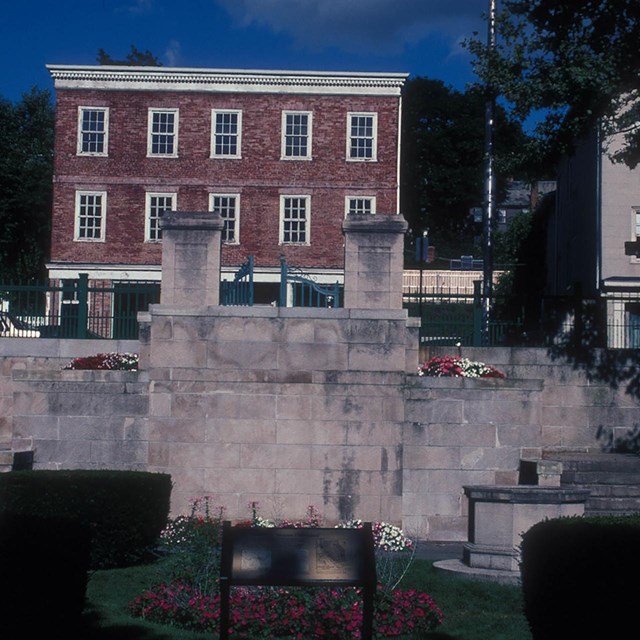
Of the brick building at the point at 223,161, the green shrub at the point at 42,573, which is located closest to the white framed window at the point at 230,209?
the brick building at the point at 223,161

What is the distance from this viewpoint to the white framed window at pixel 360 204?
3722cm

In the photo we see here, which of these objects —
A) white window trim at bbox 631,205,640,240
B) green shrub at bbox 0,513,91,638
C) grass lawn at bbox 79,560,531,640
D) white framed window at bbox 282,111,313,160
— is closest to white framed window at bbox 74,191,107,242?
white framed window at bbox 282,111,313,160

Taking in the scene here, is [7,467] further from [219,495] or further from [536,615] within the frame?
[536,615]

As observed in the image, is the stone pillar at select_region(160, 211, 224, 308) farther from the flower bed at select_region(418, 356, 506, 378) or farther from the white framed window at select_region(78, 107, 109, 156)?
the white framed window at select_region(78, 107, 109, 156)

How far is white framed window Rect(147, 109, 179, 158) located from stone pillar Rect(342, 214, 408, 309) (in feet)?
76.9

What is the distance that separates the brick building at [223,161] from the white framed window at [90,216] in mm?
36

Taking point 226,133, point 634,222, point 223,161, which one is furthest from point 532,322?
point 226,133

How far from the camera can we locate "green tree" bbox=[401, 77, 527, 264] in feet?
204

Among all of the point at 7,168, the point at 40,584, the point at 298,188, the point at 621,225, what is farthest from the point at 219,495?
the point at 7,168

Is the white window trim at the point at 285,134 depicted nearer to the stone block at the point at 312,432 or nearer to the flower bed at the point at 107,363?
the flower bed at the point at 107,363

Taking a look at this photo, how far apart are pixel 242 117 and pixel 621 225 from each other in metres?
14.1

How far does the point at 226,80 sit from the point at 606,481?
25.0 metres

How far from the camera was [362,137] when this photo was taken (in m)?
37.1

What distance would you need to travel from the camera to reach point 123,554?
12.6 m
